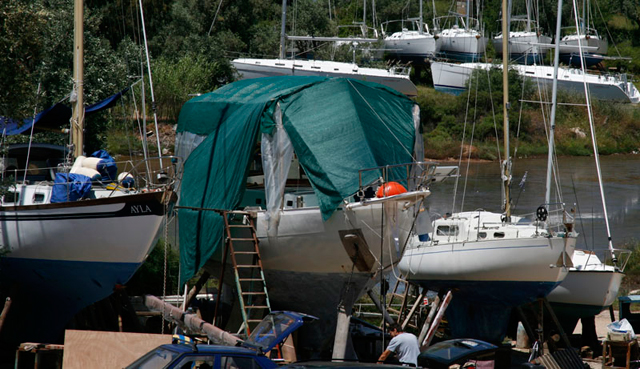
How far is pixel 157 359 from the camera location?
448 inches

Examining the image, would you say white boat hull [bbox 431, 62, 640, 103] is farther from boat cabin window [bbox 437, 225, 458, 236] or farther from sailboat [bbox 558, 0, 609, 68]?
boat cabin window [bbox 437, 225, 458, 236]

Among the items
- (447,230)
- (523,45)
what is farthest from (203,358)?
(523,45)

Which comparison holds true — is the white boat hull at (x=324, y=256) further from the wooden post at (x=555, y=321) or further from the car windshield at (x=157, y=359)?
the car windshield at (x=157, y=359)

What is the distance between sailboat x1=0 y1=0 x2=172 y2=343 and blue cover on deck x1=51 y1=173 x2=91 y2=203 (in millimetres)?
20

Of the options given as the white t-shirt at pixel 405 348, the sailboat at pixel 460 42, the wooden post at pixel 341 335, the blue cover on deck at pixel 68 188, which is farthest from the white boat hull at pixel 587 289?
the sailboat at pixel 460 42

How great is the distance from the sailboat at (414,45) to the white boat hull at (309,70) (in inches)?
450

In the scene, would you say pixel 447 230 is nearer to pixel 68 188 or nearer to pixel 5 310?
pixel 68 188

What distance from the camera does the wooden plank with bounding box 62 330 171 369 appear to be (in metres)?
15.0

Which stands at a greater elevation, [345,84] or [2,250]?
[345,84]

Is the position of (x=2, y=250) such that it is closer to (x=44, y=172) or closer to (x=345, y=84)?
(x=44, y=172)

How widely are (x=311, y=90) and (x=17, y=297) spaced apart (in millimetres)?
7600

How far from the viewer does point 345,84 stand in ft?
62.7

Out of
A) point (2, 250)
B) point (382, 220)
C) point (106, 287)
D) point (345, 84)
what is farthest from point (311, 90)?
point (2, 250)

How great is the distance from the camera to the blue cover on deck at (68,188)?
17.1 metres
